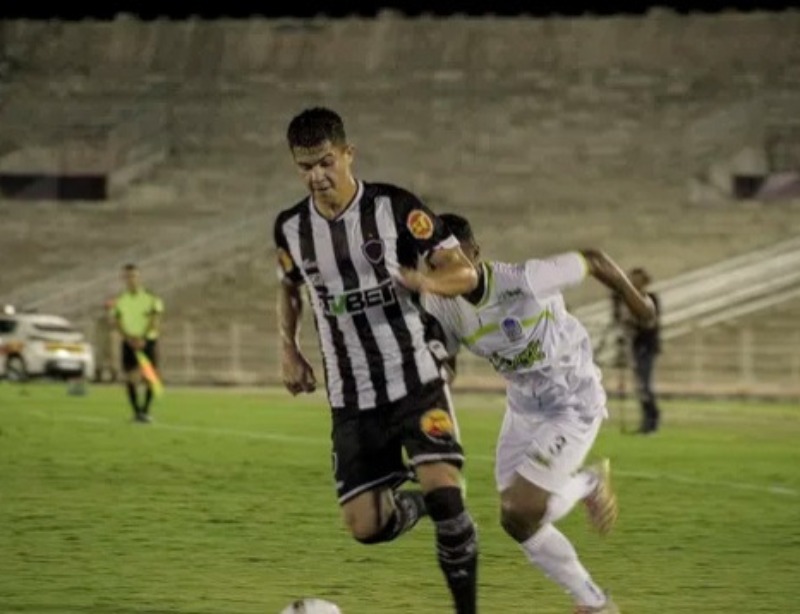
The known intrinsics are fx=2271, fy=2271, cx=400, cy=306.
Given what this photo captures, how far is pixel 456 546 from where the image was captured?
31.9 ft

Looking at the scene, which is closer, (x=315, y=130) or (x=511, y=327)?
(x=315, y=130)

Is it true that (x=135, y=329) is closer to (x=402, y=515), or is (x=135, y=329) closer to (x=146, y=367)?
(x=146, y=367)

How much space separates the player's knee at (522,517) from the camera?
10.5 m

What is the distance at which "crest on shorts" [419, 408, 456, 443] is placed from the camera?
Answer: 992 cm

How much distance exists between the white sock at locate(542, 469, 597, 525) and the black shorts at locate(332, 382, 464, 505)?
79 centimetres

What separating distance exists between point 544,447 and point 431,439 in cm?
106

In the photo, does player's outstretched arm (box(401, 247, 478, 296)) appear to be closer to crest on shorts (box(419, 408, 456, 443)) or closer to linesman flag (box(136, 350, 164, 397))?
crest on shorts (box(419, 408, 456, 443))

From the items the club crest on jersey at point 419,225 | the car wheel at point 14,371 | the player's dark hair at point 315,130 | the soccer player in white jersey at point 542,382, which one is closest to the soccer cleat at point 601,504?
the soccer player in white jersey at point 542,382

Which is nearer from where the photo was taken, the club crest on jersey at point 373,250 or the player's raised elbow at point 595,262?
the club crest on jersey at point 373,250

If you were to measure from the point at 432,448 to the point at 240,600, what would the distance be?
180cm

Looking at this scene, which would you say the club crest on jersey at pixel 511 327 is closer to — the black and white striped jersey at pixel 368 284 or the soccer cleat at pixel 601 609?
the black and white striped jersey at pixel 368 284

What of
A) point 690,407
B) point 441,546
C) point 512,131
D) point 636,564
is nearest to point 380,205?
point 441,546

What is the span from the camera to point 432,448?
9.90 metres

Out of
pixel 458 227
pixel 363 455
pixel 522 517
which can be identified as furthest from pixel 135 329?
pixel 363 455
